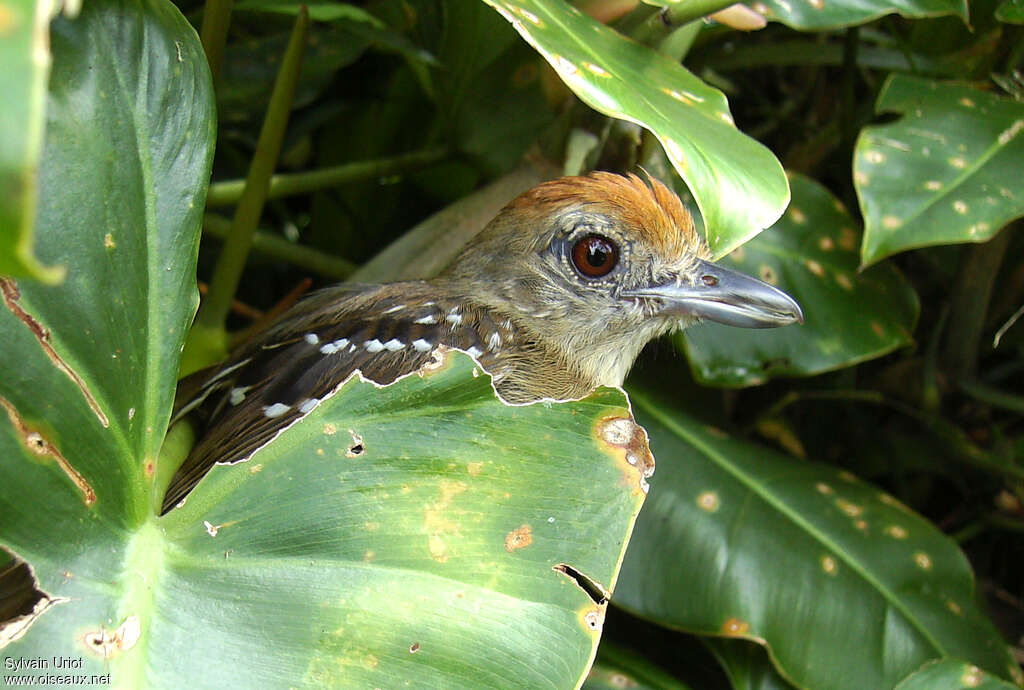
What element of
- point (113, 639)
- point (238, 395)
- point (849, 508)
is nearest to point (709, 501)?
point (849, 508)

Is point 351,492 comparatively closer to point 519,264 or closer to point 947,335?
point 519,264

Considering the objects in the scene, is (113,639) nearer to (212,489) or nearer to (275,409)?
(212,489)

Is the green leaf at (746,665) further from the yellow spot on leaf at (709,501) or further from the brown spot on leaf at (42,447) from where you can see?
the brown spot on leaf at (42,447)

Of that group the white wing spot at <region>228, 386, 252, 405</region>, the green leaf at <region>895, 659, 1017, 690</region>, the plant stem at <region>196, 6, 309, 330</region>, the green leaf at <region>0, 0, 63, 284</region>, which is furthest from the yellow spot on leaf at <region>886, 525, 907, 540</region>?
the green leaf at <region>0, 0, 63, 284</region>

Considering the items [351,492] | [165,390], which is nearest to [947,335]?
[351,492]

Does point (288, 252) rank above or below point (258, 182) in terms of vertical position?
below

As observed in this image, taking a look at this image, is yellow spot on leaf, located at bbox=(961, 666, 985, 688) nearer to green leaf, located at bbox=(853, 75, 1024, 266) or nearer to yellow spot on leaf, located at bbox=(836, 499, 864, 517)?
yellow spot on leaf, located at bbox=(836, 499, 864, 517)

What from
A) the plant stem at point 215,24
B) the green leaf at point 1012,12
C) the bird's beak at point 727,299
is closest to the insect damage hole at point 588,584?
the bird's beak at point 727,299
